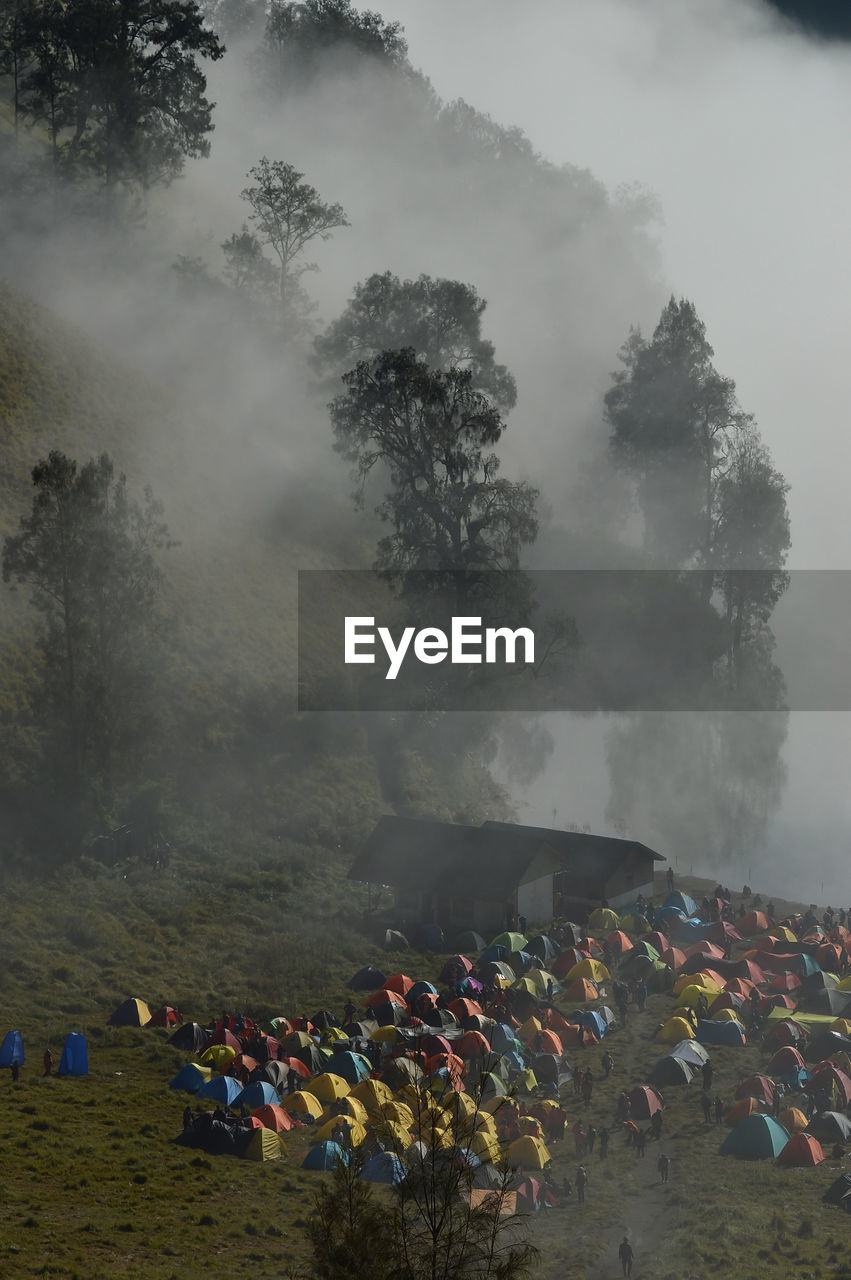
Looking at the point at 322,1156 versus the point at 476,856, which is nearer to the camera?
the point at 322,1156

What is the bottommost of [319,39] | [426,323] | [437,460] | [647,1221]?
[647,1221]

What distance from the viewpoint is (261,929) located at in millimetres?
46406

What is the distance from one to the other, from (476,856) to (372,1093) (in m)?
18.5

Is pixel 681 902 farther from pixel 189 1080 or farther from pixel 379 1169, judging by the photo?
pixel 379 1169

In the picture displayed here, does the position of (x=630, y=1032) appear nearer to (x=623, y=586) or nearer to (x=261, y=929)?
(x=261, y=929)

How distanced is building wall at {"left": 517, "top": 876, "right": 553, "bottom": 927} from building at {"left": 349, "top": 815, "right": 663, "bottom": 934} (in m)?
0.04

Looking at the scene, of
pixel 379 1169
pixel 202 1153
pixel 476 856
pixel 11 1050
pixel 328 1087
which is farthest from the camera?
pixel 476 856

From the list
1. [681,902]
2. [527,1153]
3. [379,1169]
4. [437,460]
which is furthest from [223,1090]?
[437,460]

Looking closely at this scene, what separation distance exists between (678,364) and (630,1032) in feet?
186

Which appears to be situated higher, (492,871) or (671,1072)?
(492,871)

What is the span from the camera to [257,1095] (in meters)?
32.4

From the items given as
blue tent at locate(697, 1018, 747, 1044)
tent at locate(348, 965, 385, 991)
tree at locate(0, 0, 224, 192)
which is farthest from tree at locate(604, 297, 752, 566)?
blue tent at locate(697, 1018, 747, 1044)

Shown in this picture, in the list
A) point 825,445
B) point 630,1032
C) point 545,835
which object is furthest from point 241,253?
point 825,445

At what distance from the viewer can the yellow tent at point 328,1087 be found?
33.0m
